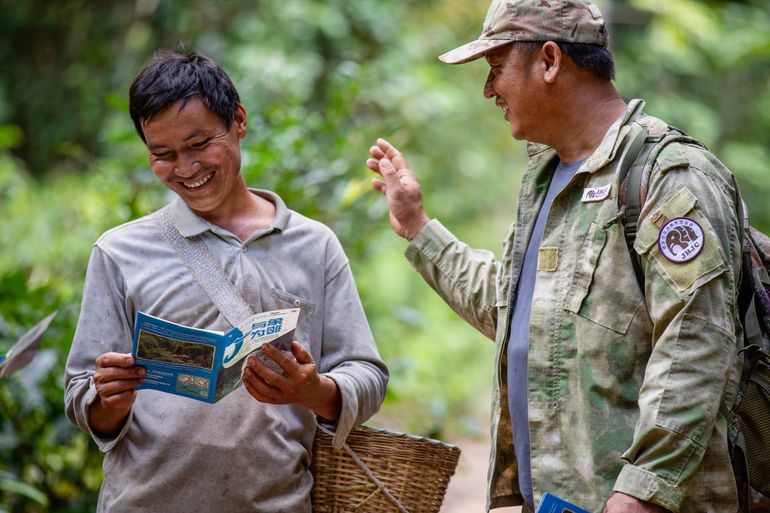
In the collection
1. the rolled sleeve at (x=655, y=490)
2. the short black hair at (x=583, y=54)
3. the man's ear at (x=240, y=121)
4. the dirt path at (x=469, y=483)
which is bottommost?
the dirt path at (x=469, y=483)

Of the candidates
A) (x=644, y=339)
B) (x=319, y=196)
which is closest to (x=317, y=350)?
(x=644, y=339)

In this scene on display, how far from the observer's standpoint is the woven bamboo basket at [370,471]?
294cm

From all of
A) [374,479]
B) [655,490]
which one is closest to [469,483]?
[374,479]

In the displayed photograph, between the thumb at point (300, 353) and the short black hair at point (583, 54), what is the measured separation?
1.07 metres

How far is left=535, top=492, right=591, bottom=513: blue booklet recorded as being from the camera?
2.39 meters

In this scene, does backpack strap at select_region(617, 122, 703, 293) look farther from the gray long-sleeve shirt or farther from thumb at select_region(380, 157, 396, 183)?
thumb at select_region(380, 157, 396, 183)

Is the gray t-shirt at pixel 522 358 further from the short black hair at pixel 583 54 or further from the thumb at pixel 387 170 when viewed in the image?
the thumb at pixel 387 170

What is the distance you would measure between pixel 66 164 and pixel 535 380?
10600 millimetres

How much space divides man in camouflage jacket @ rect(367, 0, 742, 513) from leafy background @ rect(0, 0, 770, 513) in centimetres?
235

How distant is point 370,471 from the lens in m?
2.94

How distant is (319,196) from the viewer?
18.2ft

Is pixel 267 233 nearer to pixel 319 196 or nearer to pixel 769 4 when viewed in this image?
pixel 319 196

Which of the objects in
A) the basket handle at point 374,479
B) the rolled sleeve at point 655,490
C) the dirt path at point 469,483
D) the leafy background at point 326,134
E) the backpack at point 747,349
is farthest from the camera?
the dirt path at point 469,483

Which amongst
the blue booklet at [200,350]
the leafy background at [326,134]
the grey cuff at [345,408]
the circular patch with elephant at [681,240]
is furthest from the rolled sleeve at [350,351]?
the leafy background at [326,134]
